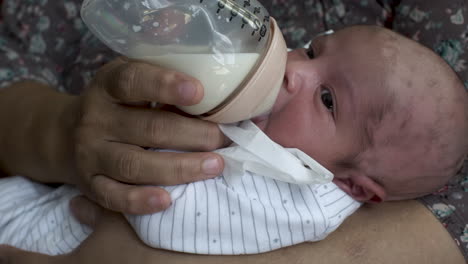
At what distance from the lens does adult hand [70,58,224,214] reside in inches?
39.4

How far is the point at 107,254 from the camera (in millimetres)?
1056

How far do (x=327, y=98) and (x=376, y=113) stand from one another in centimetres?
14

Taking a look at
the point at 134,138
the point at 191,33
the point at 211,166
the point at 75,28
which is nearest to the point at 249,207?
the point at 211,166

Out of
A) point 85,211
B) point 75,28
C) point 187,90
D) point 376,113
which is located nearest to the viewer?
point 187,90

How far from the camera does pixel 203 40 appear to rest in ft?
2.80

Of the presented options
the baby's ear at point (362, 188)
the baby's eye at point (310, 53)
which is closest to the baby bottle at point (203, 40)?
the baby's eye at point (310, 53)

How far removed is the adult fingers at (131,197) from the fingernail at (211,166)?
0.11 m

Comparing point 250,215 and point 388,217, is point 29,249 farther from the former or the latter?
point 388,217

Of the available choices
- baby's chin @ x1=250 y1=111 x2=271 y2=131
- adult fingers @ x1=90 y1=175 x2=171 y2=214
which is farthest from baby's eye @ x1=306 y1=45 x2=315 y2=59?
adult fingers @ x1=90 y1=175 x2=171 y2=214

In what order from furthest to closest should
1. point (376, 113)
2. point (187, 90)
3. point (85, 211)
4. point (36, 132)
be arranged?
point (36, 132)
point (85, 211)
point (376, 113)
point (187, 90)

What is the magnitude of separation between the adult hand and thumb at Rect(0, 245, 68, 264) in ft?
0.76

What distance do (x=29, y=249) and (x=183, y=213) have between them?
563mm

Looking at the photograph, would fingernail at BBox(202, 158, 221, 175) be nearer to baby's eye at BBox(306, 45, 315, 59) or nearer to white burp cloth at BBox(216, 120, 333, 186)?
white burp cloth at BBox(216, 120, 333, 186)

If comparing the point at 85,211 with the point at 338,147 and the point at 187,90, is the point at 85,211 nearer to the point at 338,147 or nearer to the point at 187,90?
the point at 187,90
